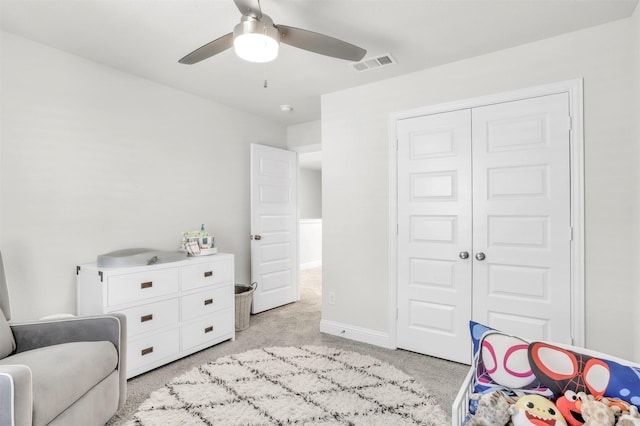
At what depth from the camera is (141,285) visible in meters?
2.48

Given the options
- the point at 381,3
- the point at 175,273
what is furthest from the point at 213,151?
the point at 381,3

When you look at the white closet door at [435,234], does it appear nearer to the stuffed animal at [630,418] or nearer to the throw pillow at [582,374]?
the throw pillow at [582,374]

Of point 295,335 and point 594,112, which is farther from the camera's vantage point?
point 295,335

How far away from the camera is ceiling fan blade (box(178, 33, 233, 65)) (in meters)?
1.76

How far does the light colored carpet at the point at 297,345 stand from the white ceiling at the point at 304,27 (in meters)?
2.37

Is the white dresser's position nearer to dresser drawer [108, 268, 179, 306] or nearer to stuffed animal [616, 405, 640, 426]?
dresser drawer [108, 268, 179, 306]

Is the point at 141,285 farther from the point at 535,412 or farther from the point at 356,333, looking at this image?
the point at 535,412

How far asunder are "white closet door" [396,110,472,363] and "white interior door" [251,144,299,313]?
5.88 ft

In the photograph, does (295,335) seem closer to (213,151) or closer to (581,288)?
(213,151)

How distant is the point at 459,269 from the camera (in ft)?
8.77

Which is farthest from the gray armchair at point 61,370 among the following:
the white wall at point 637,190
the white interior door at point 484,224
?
the white wall at point 637,190

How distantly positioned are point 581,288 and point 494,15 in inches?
72.0

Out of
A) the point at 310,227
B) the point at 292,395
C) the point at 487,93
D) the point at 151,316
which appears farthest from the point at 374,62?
the point at 310,227

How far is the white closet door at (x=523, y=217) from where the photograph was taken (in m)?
2.29
